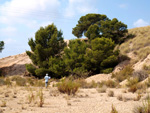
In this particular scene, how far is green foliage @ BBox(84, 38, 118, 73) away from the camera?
97.7 feet

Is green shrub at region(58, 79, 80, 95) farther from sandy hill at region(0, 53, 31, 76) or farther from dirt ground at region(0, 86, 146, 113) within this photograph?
sandy hill at region(0, 53, 31, 76)

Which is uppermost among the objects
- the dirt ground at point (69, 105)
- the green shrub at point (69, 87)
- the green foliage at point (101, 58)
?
the green foliage at point (101, 58)

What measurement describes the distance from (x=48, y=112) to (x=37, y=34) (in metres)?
29.1

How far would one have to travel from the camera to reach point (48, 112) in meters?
7.24

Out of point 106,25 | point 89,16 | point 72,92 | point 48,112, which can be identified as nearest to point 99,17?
point 89,16

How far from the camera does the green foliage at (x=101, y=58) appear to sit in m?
29.8

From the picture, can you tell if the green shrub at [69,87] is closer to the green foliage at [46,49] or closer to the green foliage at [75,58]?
the green foliage at [75,58]

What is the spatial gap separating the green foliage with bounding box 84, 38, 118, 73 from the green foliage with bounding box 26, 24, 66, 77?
17.0 feet

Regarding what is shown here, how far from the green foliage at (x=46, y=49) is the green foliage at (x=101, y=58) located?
5.17m

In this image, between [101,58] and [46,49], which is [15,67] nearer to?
[46,49]

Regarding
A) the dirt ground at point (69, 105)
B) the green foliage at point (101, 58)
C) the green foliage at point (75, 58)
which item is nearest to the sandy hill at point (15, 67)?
the green foliage at point (75, 58)

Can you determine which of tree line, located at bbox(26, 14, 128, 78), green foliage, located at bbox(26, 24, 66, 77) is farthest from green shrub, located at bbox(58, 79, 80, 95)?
green foliage, located at bbox(26, 24, 66, 77)

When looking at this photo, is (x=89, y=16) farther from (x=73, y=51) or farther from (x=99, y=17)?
(x=73, y=51)

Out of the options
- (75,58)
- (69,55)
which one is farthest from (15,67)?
(75,58)
